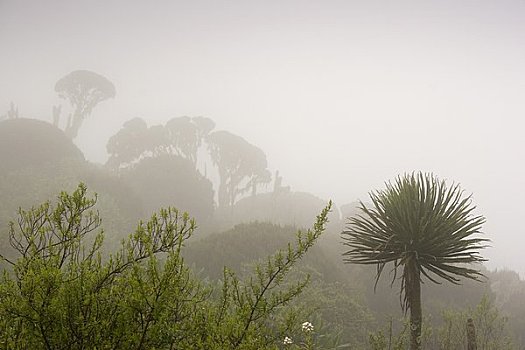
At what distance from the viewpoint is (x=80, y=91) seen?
38.6 metres

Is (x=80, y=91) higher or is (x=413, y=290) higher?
(x=80, y=91)

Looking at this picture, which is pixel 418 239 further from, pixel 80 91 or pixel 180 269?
pixel 80 91

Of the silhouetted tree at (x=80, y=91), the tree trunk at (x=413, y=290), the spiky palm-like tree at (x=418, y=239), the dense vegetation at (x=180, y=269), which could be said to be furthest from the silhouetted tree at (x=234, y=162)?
the tree trunk at (x=413, y=290)

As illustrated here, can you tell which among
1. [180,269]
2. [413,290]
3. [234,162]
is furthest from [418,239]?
[234,162]

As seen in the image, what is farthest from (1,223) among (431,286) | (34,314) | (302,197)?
(302,197)

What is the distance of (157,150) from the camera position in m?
38.8

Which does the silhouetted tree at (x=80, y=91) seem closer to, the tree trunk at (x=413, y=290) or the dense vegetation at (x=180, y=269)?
the dense vegetation at (x=180, y=269)

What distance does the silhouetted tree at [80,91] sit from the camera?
124 ft

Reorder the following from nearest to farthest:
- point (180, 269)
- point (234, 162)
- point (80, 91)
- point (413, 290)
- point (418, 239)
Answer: point (180, 269) → point (413, 290) → point (418, 239) → point (80, 91) → point (234, 162)

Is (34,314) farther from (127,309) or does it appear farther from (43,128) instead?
(43,128)

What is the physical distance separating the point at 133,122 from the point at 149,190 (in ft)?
50.8

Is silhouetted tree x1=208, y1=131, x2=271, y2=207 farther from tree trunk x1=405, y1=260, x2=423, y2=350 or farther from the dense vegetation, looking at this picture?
tree trunk x1=405, y1=260, x2=423, y2=350

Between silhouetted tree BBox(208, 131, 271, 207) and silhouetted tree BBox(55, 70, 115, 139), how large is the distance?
14950mm

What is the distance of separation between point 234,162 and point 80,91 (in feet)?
66.7
